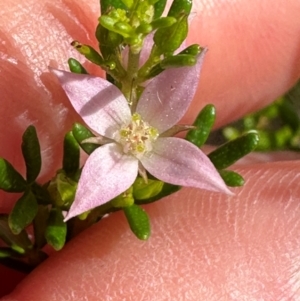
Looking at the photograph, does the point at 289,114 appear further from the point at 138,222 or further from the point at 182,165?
the point at 182,165

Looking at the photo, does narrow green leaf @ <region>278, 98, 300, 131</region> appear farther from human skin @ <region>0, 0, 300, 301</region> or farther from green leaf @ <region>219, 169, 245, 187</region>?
green leaf @ <region>219, 169, 245, 187</region>

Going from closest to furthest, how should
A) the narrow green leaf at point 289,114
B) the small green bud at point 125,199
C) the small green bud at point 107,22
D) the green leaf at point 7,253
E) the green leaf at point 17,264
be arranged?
the small green bud at point 107,22, the small green bud at point 125,199, the green leaf at point 7,253, the green leaf at point 17,264, the narrow green leaf at point 289,114

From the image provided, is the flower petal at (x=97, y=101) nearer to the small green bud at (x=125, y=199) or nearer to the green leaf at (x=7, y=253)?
the small green bud at (x=125, y=199)

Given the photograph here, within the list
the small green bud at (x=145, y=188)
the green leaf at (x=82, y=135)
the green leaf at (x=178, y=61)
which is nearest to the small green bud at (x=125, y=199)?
the small green bud at (x=145, y=188)

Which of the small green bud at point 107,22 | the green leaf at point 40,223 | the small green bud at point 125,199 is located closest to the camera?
the small green bud at point 107,22

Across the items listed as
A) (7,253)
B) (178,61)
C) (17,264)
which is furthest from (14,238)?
(178,61)
